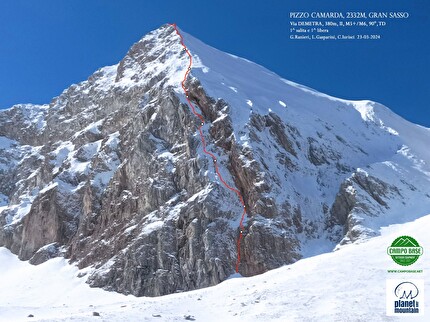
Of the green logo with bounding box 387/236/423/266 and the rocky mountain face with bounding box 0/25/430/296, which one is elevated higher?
the rocky mountain face with bounding box 0/25/430/296

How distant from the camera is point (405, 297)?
3225 centimetres

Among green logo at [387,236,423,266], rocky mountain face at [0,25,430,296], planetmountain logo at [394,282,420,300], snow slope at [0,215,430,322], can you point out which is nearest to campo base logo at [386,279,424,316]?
planetmountain logo at [394,282,420,300]

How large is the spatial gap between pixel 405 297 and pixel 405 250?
32.2 feet

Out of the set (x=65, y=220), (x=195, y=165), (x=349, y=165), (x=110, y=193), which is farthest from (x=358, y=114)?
(x=65, y=220)

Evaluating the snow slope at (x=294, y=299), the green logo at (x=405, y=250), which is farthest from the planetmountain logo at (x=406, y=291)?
the green logo at (x=405, y=250)

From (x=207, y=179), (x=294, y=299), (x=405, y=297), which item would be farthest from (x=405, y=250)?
(x=207, y=179)

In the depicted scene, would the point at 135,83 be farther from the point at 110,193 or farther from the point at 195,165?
the point at 195,165

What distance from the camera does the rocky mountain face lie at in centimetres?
5975

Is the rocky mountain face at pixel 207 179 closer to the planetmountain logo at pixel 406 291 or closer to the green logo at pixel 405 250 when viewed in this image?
the green logo at pixel 405 250

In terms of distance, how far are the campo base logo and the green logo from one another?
177 inches

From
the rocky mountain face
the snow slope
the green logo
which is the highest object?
the rocky mountain face

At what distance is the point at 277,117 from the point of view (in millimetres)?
75062

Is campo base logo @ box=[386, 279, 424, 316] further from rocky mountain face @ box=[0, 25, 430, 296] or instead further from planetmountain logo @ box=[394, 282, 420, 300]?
rocky mountain face @ box=[0, 25, 430, 296]

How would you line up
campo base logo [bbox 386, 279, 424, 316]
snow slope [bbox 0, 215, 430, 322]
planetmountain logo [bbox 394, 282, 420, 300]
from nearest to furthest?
campo base logo [bbox 386, 279, 424, 316]
snow slope [bbox 0, 215, 430, 322]
planetmountain logo [bbox 394, 282, 420, 300]
